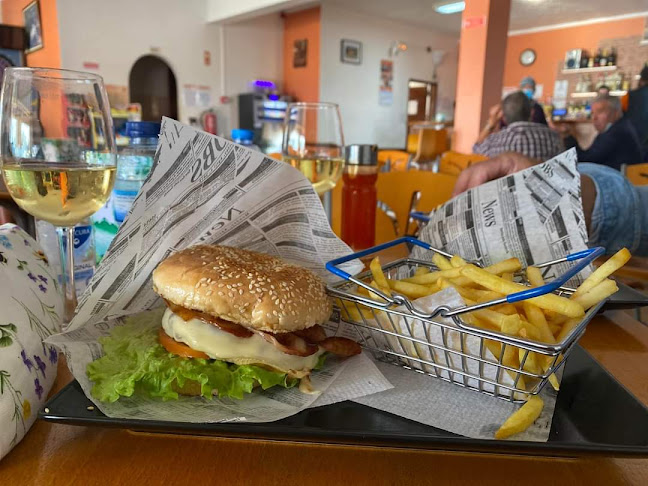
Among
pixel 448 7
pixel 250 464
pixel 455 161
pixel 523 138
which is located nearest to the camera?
pixel 250 464

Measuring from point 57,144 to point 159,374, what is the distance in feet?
1.43

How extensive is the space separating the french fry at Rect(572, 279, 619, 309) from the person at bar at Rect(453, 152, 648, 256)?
0.82 meters

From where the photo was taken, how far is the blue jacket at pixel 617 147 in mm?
5004

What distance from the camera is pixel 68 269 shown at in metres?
0.89

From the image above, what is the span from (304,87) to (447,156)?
19.7 ft

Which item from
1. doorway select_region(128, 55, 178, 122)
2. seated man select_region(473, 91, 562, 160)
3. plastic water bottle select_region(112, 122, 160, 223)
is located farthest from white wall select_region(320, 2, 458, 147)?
plastic water bottle select_region(112, 122, 160, 223)

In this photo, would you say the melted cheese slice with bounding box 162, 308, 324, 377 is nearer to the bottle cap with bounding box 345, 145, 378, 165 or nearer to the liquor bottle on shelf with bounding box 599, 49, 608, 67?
the bottle cap with bounding box 345, 145, 378, 165

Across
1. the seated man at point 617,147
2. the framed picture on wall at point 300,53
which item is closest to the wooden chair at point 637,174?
the seated man at point 617,147

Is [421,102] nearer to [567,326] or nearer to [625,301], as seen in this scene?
[625,301]

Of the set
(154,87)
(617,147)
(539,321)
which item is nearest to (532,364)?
(539,321)

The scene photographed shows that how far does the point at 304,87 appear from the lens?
909 cm

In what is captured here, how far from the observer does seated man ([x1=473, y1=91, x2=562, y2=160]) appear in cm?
431

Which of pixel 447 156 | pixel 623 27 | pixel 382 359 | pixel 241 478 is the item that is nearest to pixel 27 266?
pixel 241 478

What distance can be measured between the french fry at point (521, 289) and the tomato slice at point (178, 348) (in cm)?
44
